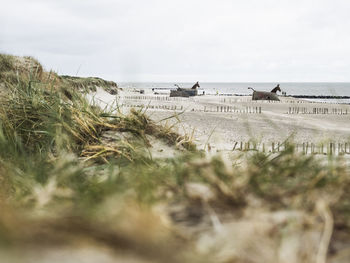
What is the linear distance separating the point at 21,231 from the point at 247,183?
2.13 ft

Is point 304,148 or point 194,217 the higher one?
point 194,217

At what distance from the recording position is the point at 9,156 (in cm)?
243

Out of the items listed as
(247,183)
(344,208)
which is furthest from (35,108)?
(344,208)

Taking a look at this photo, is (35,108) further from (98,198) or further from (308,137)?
(308,137)

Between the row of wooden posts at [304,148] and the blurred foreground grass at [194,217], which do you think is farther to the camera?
the row of wooden posts at [304,148]

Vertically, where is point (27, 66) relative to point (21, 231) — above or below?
above

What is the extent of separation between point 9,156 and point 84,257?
1.94 meters

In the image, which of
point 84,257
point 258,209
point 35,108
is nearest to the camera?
point 84,257

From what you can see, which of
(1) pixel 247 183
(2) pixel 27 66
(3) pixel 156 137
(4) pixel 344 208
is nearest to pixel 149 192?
(1) pixel 247 183

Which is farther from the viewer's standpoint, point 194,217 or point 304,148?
point 304,148

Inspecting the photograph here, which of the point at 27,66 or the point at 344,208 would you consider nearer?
the point at 344,208

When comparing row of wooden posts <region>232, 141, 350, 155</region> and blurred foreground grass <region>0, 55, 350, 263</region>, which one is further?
row of wooden posts <region>232, 141, 350, 155</region>

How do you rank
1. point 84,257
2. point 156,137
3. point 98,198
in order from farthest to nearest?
point 156,137 < point 98,198 < point 84,257

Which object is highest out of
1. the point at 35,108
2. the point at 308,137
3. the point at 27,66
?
the point at 27,66
